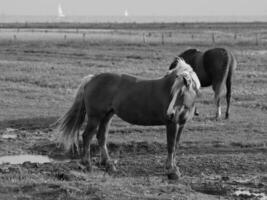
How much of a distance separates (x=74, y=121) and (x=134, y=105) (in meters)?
1.19

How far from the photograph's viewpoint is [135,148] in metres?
12.3

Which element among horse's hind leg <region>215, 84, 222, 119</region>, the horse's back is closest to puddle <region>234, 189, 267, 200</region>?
horse's hind leg <region>215, 84, 222, 119</region>

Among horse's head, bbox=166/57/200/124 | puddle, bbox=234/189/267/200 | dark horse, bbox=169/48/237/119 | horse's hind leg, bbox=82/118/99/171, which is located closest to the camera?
puddle, bbox=234/189/267/200

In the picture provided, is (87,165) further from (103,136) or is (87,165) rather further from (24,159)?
(24,159)

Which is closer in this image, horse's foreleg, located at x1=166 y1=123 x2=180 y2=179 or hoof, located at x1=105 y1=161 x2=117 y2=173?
horse's foreleg, located at x1=166 y1=123 x2=180 y2=179

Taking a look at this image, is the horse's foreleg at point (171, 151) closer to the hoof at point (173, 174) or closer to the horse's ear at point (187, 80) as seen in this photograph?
the hoof at point (173, 174)

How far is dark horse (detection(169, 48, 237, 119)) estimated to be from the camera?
16297mm

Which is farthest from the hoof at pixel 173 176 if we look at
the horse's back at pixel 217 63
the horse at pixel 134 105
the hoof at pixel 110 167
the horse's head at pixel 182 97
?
the horse's back at pixel 217 63

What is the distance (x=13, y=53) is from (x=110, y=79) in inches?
1096

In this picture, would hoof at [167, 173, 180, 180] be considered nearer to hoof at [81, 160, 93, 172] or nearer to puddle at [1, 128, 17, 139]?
hoof at [81, 160, 93, 172]

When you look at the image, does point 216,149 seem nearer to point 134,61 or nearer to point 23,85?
point 23,85

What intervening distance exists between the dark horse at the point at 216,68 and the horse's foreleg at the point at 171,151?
21.1 ft

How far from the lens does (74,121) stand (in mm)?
10359

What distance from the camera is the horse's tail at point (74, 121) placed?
10.3 m
